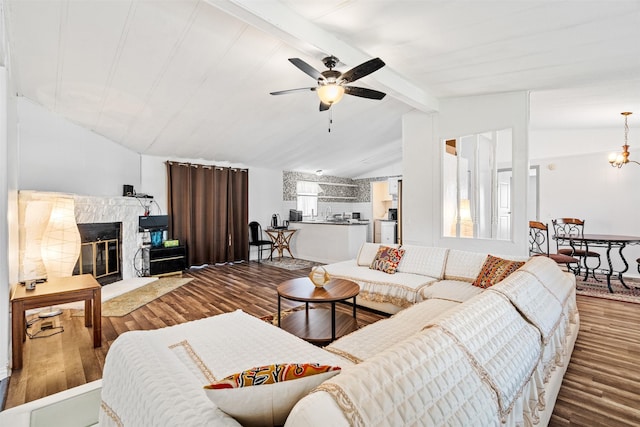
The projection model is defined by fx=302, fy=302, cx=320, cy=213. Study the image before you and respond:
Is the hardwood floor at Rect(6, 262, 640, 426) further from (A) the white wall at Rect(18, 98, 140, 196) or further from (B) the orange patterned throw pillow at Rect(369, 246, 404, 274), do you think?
(A) the white wall at Rect(18, 98, 140, 196)

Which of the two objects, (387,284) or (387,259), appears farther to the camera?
(387,259)

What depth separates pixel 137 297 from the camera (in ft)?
13.4

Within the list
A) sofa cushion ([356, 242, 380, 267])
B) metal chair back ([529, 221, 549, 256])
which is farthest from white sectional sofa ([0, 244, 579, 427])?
metal chair back ([529, 221, 549, 256])

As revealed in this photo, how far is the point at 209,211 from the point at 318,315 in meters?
4.18

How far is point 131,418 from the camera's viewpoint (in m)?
1.07

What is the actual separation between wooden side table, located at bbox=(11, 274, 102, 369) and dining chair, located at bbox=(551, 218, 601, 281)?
6.01 m

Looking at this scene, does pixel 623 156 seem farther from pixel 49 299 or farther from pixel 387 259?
pixel 49 299

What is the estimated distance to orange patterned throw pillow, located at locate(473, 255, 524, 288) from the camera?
9.17 ft

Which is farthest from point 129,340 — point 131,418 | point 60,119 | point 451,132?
point 451,132

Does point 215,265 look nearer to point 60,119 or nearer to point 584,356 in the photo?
point 60,119

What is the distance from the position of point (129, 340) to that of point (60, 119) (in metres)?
3.79

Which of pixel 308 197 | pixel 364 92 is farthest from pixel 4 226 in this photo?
pixel 308 197

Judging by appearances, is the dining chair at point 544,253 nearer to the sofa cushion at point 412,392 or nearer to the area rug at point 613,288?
the area rug at point 613,288

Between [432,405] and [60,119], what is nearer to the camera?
[432,405]
